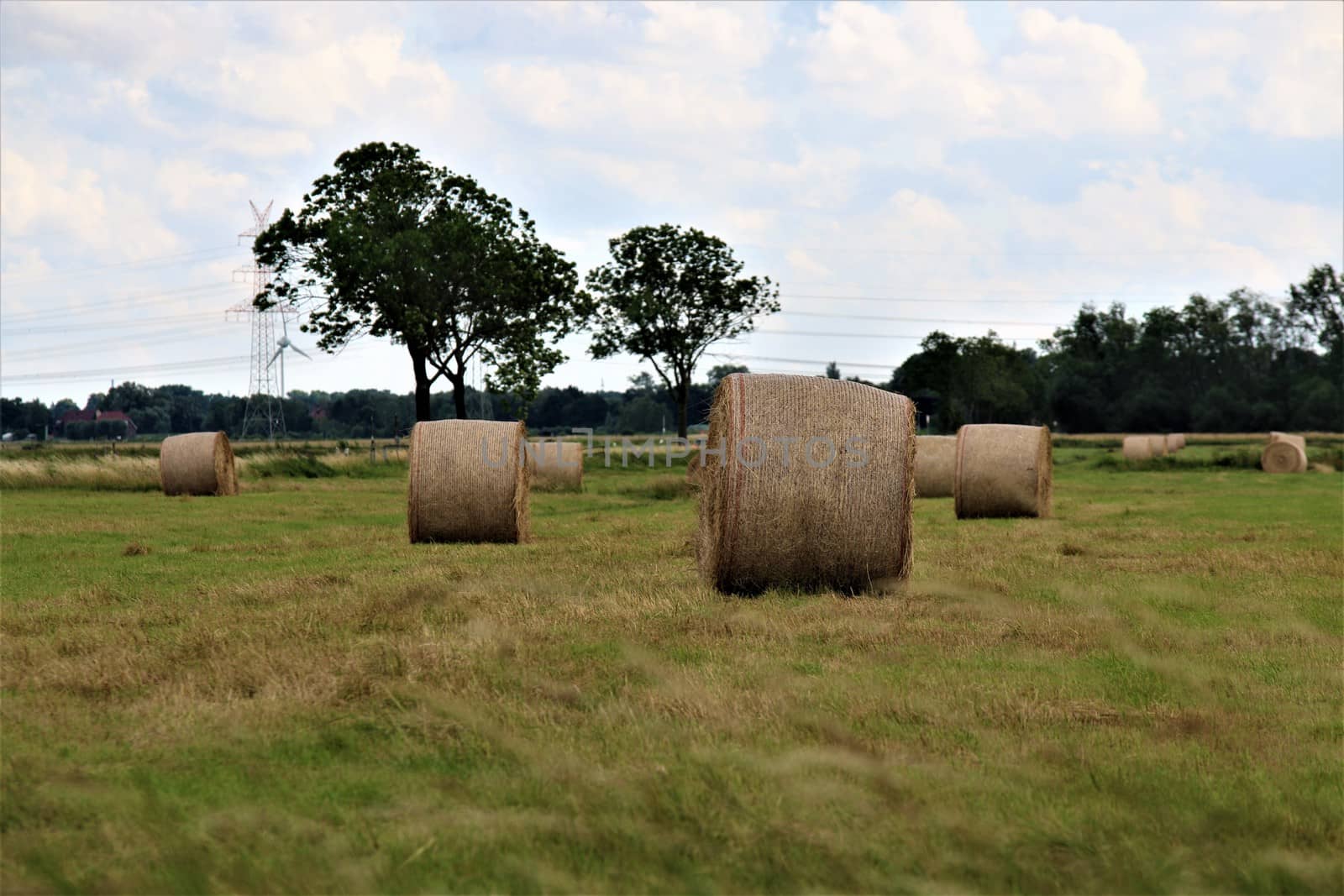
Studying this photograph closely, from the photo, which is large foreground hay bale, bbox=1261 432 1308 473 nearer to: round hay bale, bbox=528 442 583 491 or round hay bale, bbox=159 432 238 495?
round hay bale, bbox=528 442 583 491

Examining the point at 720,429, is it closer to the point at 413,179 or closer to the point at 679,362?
the point at 413,179

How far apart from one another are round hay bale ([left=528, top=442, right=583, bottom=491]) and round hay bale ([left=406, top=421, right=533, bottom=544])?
13198 millimetres

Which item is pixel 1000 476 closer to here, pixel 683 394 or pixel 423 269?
pixel 423 269

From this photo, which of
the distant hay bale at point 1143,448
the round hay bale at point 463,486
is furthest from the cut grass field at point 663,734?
the distant hay bale at point 1143,448

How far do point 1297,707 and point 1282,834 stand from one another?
7.39 ft

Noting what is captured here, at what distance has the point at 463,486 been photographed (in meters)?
15.5

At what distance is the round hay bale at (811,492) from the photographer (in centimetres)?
1052

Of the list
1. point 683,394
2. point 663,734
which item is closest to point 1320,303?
point 683,394

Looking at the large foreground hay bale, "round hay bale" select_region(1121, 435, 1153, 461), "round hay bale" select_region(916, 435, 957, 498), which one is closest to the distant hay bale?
"round hay bale" select_region(1121, 435, 1153, 461)

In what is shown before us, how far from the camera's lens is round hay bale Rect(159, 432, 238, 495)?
27188 mm

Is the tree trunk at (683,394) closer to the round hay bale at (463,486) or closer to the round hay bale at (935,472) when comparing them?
the round hay bale at (935,472)

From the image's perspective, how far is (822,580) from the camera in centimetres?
1079

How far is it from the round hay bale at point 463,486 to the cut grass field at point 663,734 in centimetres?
345

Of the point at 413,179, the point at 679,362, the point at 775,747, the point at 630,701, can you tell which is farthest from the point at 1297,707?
the point at 679,362
